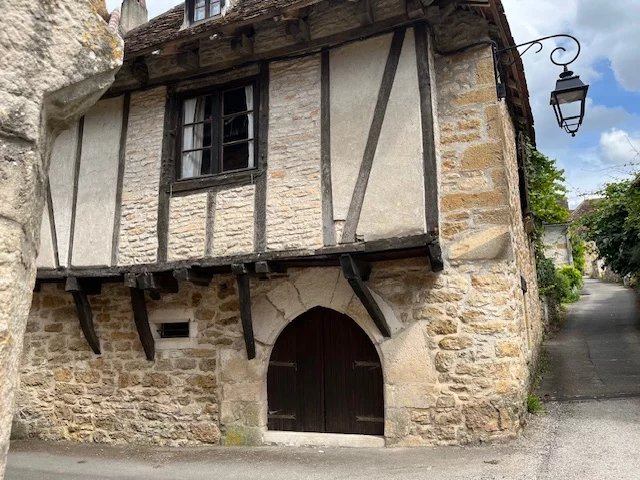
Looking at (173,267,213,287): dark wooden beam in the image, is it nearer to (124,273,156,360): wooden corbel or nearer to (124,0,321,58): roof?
(124,273,156,360): wooden corbel

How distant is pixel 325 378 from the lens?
596 centimetres

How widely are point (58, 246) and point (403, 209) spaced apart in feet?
14.3

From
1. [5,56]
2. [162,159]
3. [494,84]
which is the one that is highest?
[494,84]

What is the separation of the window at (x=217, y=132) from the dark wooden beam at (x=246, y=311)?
133 cm

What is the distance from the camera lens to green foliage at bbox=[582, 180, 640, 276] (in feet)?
32.7

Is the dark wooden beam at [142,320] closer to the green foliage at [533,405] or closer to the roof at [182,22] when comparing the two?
the roof at [182,22]

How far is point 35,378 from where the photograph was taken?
6.93m

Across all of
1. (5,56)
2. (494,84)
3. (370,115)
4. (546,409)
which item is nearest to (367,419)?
(546,409)

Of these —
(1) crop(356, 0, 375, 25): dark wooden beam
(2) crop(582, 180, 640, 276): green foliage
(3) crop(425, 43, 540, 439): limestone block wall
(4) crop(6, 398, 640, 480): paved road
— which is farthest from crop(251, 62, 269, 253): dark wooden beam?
(2) crop(582, 180, 640, 276): green foliage

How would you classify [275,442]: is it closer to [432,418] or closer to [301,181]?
[432,418]

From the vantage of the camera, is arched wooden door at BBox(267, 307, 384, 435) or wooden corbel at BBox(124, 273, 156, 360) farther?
wooden corbel at BBox(124, 273, 156, 360)

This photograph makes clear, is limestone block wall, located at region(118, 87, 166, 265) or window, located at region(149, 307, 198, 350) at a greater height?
limestone block wall, located at region(118, 87, 166, 265)

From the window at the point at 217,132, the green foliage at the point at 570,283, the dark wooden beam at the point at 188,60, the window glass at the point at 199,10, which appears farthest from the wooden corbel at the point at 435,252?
the green foliage at the point at 570,283

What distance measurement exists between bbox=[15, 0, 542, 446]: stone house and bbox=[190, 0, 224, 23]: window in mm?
27
